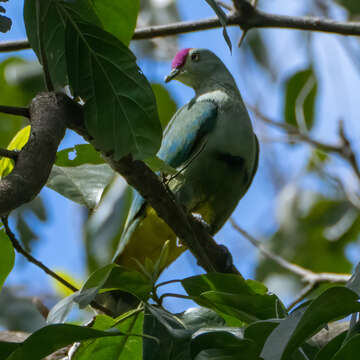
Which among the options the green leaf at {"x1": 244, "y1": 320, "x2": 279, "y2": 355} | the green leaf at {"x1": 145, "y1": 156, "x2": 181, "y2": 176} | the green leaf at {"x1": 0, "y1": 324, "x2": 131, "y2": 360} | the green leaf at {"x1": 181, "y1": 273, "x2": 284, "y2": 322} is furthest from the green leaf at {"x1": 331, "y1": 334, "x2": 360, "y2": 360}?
the green leaf at {"x1": 145, "y1": 156, "x2": 181, "y2": 176}

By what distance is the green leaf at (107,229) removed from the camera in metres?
3.11

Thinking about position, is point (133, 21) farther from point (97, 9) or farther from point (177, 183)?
point (177, 183)

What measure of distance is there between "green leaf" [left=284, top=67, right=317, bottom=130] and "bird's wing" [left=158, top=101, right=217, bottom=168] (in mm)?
1029

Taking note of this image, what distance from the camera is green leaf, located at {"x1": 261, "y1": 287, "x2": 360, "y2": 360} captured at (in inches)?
38.9

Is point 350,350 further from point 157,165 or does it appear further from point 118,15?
point 118,15

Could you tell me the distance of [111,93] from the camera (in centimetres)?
140

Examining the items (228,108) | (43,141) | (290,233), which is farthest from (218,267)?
(290,233)

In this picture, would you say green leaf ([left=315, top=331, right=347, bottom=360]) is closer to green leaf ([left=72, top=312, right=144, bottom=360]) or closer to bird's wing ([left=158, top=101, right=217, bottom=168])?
green leaf ([left=72, top=312, right=144, bottom=360])

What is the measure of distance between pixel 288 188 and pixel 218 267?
173 centimetres

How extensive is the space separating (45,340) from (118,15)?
87 cm

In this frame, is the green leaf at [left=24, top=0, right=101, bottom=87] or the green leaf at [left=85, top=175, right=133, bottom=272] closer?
the green leaf at [left=24, top=0, right=101, bottom=87]

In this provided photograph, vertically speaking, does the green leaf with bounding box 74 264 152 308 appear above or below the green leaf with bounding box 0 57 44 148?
below

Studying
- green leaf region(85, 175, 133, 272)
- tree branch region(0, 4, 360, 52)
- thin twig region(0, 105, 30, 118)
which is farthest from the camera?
green leaf region(85, 175, 133, 272)

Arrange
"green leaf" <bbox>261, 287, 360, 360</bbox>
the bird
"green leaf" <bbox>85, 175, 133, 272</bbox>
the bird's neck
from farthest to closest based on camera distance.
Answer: "green leaf" <bbox>85, 175, 133, 272</bbox> < the bird's neck < the bird < "green leaf" <bbox>261, 287, 360, 360</bbox>
